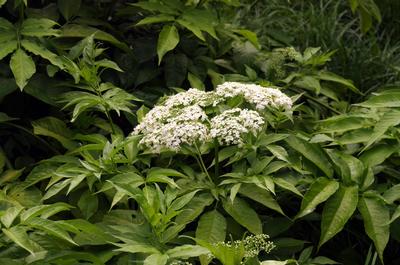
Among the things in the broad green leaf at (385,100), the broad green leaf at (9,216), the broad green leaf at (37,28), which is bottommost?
the broad green leaf at (385,100)

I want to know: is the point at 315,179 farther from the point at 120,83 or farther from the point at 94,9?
the point at 94,9

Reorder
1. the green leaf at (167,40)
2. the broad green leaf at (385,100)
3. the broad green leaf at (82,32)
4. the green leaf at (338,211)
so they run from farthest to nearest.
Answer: the broad green leaf at (82,32)
the green leaf at (167,40)
the broad green leaf at (385,100)
the green leaf at (338,211)

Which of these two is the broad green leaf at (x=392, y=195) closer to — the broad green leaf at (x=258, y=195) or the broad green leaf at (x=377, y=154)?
the broad green leaf at (x=377, y=154)

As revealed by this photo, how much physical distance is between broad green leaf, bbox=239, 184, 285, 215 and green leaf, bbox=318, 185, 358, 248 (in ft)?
0.62

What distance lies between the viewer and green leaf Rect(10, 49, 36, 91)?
2.76m

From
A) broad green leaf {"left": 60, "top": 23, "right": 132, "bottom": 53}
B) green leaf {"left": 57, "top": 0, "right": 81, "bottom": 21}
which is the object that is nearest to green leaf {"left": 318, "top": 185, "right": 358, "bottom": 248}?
broad green leaf {"left": 60, "top": 23, "right": 132, "bottom": 53}

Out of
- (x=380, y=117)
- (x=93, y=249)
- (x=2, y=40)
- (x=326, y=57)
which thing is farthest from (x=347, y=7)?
(x=93, y=249)

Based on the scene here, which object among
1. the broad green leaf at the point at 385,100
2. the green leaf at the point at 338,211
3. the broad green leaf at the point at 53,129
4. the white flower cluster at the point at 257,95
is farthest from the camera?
the broad green leaf at the point at 53,129

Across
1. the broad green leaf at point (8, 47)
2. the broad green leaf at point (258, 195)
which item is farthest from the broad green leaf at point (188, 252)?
the broad green leaf at point (8, 47)

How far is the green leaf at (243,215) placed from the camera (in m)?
2.51

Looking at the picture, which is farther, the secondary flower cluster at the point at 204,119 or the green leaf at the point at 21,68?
the green leaf at the point at 21,68

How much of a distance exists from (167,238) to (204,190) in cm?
45

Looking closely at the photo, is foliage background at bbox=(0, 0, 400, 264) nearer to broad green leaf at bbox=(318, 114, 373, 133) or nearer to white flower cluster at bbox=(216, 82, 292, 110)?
broad green leaf at bbox=(318, 114, 373, 133)

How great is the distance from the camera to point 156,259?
201 cm
